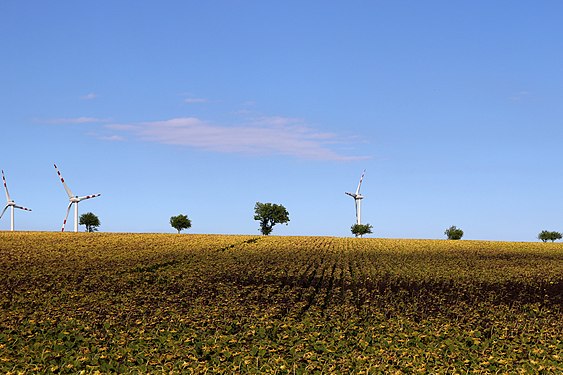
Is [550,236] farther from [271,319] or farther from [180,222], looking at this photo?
[271,319]

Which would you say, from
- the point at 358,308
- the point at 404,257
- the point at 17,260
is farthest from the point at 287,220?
the point at 358,308

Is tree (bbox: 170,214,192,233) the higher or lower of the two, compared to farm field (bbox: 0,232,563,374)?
higher

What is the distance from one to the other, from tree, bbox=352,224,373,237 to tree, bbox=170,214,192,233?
35654mm

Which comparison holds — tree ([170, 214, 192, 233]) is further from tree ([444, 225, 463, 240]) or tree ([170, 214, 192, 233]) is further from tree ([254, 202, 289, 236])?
tree ([444, 225, 463, 240])

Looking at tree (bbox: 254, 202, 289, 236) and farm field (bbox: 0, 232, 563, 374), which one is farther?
tree (bbox: 254, 202, 289, 236)

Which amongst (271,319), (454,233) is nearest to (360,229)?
(454,233)

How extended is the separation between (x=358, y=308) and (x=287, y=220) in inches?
4471

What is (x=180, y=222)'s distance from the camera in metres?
129

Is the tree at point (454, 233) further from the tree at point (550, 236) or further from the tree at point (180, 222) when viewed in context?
the tree at point (180, 222)

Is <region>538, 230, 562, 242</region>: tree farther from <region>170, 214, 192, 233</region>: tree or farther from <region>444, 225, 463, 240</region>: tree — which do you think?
<region>170, 214, 192, 233</region>: tree

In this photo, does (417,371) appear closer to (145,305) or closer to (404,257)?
(145,305)

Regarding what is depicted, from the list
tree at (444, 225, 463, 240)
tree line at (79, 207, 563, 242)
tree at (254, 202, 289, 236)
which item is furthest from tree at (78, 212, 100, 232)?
tree at (444, 225, 463, 240)

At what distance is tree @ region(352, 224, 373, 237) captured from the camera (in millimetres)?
130863

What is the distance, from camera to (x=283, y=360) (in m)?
17.4
